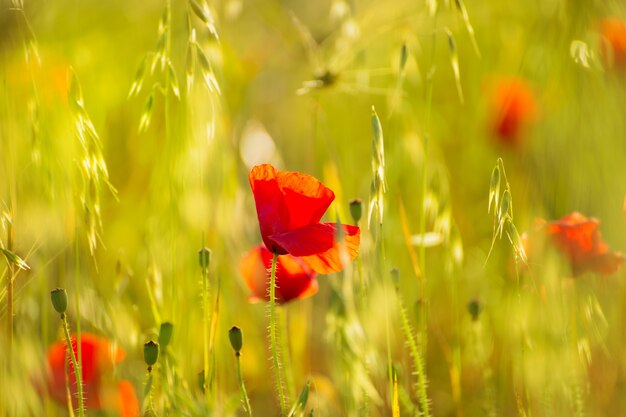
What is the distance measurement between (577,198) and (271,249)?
63 centimetres

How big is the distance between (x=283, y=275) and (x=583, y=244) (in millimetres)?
328

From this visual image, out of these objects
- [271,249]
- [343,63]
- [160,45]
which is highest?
[343,63]

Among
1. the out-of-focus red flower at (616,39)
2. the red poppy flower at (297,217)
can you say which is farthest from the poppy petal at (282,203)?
the out-of-focus red flower at (616,39)

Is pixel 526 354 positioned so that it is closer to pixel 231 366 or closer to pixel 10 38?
pixel 231 366

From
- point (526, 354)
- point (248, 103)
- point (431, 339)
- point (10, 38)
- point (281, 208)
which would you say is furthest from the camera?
point (248, 103)

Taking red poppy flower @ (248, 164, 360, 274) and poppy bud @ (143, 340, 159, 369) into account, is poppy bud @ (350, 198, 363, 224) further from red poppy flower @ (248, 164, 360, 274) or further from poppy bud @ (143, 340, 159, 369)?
poppy bud @ (143, 340, 159, 369)

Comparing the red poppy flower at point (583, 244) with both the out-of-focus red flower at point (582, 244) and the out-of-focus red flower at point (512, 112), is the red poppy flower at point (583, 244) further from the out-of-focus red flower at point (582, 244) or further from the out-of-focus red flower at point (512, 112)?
the out-of-focus red flower at point (512, 112)

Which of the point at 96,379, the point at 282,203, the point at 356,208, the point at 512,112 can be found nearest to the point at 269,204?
the point at 282,203

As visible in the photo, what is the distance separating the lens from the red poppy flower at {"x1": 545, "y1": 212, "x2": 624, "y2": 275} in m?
0.94

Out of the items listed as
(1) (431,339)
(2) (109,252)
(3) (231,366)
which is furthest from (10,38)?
(1) (431,339)

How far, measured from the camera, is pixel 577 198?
1284 millimetres

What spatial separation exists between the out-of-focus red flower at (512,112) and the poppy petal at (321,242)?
903 mm

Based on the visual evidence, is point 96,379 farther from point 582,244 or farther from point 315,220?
point 582,244

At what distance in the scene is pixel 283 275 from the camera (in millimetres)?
952
